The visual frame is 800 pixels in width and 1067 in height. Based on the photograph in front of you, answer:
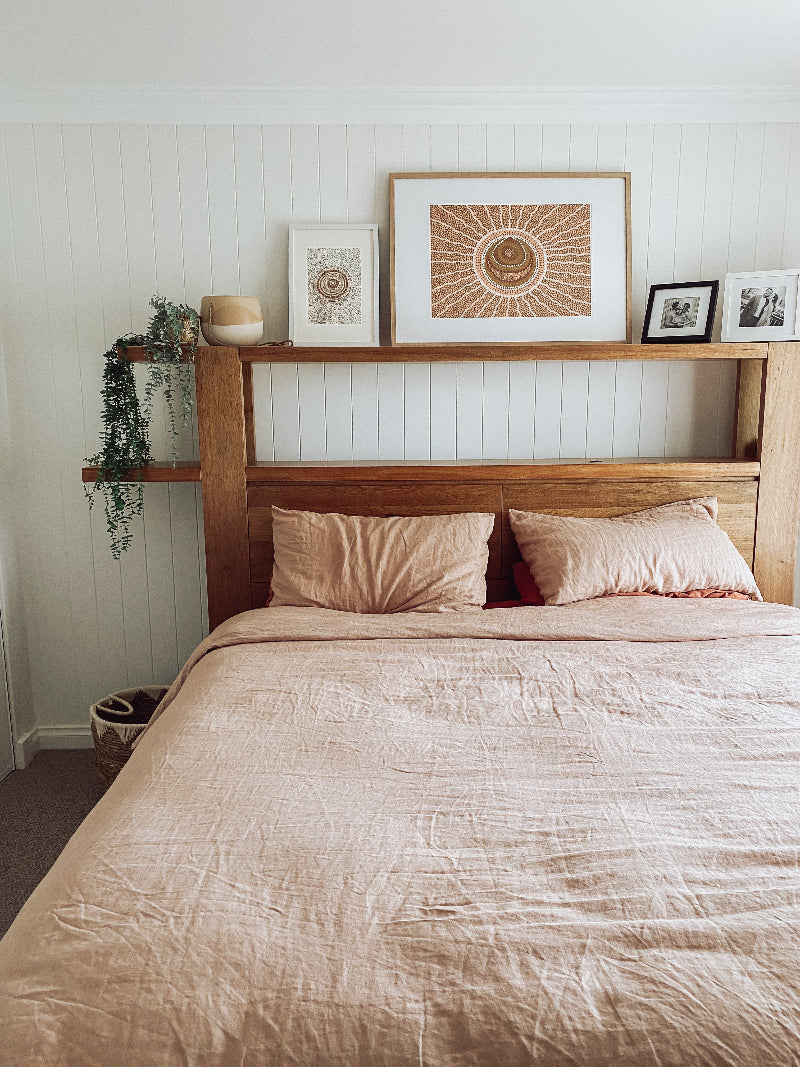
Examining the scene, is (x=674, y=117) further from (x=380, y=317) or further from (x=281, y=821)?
(x=281, y=821)

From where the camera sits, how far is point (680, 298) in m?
2.86

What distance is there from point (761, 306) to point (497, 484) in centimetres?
108

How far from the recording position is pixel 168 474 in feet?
9.02

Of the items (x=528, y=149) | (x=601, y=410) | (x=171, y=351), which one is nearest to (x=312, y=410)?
(x=171, y=351)

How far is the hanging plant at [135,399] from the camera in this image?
105 inches

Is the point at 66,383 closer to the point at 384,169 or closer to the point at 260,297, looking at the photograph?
the point at 260,297

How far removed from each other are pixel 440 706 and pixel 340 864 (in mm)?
650

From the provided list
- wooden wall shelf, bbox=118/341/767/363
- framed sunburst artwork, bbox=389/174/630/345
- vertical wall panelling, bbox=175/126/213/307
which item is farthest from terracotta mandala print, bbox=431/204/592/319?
vertical wall panelling, bbox=175/126/213/307

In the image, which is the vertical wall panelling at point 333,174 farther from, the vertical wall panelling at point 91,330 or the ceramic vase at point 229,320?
the vertical wall panelling at point 91,330

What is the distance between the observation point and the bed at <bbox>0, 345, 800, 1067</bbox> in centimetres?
95

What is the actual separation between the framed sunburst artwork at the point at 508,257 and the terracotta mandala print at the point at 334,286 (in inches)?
5.2

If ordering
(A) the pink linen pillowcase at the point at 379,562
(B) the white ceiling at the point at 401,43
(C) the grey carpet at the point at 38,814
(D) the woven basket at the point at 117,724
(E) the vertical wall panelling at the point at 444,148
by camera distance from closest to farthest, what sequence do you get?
(B) the white ceiling at the point at 401,43 → (C) the grey carpet at the point at 38,814 → (A) the pink linen pillowcase at the point at 379,562 → (D) the woven basket at the point at 117,724 → (E) the vertical wall panelling at the point at 444,148

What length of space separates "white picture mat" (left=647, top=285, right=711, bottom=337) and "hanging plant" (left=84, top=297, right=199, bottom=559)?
157 centimetres

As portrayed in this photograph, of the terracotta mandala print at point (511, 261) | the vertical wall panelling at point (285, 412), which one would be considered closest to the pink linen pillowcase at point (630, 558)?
the terracotta mandala print at point (511, 261)
